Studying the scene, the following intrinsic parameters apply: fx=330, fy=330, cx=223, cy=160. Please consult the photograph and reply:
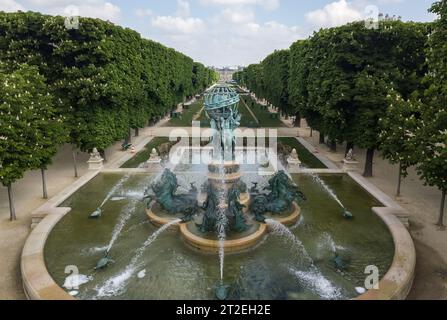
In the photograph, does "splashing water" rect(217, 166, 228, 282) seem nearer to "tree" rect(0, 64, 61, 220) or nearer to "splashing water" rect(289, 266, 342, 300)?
"splashing water" rect(289, 266, 342, 300)

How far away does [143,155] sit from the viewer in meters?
34.0

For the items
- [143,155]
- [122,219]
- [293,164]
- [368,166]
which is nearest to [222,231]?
[122,219]

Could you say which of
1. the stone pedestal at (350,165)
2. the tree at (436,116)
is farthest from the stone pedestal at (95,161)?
the tree at (436,116)

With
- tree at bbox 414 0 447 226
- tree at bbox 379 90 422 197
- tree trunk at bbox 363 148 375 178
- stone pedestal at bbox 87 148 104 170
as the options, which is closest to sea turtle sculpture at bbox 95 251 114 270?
tree at bbox 414 0 447 226

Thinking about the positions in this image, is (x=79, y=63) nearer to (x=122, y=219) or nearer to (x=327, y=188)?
(x=122, y=219)

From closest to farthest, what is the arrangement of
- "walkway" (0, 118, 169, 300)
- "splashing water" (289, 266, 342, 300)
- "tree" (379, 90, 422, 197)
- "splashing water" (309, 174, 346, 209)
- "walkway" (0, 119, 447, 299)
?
"splashing water" (289, 266, 342, 300) < "walkway" (0, 119, 447, 299) < "walkway" (0, 118, 169, 300) < "tree" (379, 90, 422, 197) < "splashing water" (309, 174, 346, 209)

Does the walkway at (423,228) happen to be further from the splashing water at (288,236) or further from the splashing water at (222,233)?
the splashing water at (222,233)

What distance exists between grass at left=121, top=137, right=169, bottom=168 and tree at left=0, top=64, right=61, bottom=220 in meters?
9.77

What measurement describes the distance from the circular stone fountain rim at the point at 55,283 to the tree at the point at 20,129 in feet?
12.2

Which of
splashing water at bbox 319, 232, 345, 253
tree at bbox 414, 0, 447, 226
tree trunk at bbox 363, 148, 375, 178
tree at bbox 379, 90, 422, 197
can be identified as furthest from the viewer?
tree trunk at bbox 363, 148, 375, 178

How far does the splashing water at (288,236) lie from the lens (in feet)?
47.8

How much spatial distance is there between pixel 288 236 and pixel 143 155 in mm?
21423

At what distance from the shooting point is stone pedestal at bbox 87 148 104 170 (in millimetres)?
28234

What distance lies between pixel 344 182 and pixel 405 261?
11.7 metres
